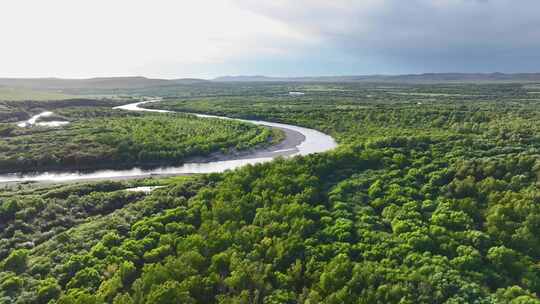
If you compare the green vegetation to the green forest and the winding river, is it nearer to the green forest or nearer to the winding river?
the winding river

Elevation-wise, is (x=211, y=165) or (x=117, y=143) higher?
(x=117, y=143)

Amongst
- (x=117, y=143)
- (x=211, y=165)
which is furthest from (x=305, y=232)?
(x=117, y=143)

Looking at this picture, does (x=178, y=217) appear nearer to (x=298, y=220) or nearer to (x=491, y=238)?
(x=298, y=220)

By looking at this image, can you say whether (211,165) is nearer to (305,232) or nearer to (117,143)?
(117,143)

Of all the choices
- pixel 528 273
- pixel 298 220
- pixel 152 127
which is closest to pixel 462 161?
pixel 528 273

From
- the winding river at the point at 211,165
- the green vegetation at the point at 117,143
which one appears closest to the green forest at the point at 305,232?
the winding river at the point at 211,165

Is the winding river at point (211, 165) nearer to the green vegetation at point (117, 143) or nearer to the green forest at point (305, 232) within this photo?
Result: the green vegetation at point (117, 143)
